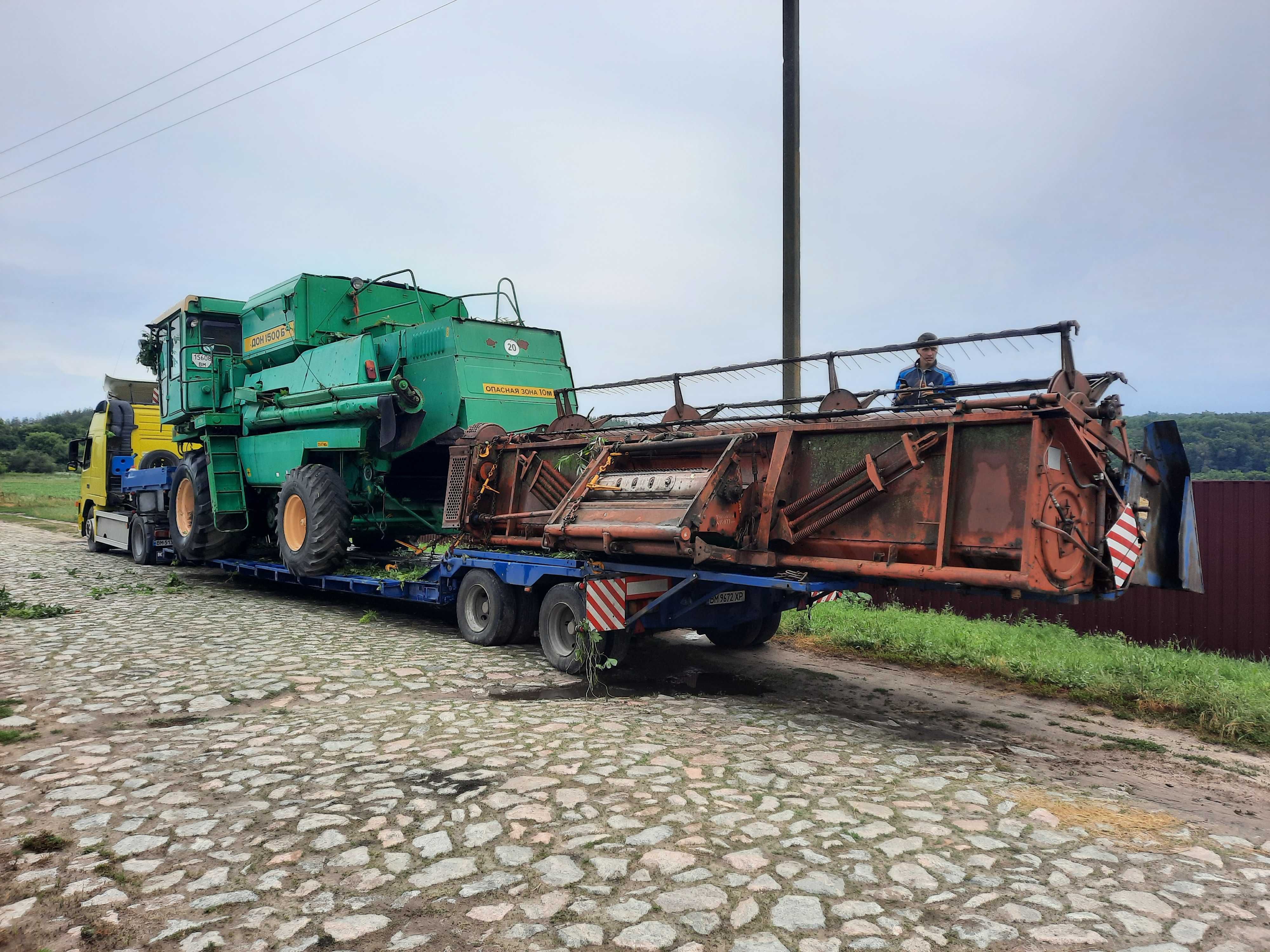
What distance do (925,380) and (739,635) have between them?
11.3 feet

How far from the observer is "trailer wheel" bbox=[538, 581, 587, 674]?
7.64m

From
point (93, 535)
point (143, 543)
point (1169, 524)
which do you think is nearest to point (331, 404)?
point (143, 543)

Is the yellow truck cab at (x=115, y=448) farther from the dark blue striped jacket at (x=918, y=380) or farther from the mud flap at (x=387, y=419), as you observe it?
the dark blue striped jacket at (x=918, y=380)

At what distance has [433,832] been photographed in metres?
4.11

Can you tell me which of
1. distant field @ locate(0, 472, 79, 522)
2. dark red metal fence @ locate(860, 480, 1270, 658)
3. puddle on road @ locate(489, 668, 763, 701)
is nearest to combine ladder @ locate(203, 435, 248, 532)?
puddle on road @ locate(489, 668, 763, 701)

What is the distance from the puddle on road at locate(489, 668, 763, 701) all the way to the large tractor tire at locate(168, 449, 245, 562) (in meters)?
8.23

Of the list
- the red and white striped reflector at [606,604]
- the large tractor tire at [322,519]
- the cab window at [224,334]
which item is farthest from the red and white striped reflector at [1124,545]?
the cab window at [224,334]

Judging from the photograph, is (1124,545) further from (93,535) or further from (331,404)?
(93,535)

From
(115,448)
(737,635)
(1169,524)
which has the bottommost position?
(737,635)

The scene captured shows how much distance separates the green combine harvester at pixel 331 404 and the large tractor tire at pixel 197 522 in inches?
1.1

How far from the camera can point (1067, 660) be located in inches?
336

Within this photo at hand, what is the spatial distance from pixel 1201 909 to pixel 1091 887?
0.39 meters

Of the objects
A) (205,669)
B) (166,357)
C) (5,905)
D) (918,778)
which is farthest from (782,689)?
(166,357)

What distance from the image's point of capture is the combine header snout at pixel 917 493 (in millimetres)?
5492
